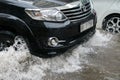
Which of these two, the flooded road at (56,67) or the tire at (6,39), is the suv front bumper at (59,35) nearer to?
the flooded road at (56,67)

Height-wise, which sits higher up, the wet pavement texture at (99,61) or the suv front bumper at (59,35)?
the suv front bumper at (59,35)

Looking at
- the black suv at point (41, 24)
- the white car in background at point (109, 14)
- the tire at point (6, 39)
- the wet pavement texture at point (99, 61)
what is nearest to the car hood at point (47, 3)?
the black suv at point (41, 24)

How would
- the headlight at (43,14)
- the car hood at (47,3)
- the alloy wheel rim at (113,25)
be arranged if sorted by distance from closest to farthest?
the headlight at (43,14)
the car hood at (47,3)
the alloy wheel rim at (113,25)

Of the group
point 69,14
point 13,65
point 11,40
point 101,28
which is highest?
point 69,14

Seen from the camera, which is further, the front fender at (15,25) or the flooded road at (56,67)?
the flooded road at (56,67)

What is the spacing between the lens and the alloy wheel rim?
7.71m

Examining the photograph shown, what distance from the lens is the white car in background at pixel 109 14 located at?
25.3 feet

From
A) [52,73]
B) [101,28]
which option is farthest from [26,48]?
[101,28]

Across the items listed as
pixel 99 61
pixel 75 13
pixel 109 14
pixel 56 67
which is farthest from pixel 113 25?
pixel 56 67

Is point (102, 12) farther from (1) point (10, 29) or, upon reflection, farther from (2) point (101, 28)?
(1) point (10, 29)

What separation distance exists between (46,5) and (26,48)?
0.83m

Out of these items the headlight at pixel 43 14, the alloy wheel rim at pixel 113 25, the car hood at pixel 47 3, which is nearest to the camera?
the headlight at pixel 43 14

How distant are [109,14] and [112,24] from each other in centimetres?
27

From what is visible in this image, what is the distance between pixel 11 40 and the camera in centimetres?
531
